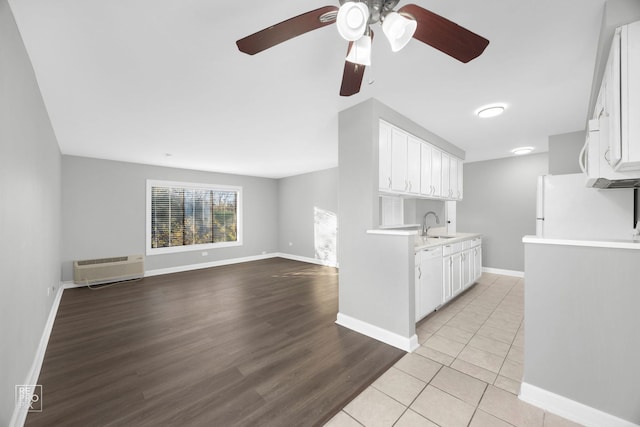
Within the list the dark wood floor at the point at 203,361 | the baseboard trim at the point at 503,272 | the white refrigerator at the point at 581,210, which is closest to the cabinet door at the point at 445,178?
the white refrigerator at the point at 581,210

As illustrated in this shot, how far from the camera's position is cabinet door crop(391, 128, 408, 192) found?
9.26 feet

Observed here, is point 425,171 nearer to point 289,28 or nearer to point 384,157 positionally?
point 384,157

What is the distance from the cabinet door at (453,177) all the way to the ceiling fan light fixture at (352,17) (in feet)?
12.6

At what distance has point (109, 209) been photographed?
495cm

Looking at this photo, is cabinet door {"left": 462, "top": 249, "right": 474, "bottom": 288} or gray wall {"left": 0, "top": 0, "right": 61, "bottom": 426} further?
cabinet door {"left": 462, "top": 249, "right": 474, "bottom": 288}

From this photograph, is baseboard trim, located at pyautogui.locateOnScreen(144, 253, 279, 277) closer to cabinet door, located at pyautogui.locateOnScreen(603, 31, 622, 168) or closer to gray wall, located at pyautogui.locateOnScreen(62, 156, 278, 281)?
gray wall, located at pyautogui.locateOnScreen(62, 156, 278, 281)

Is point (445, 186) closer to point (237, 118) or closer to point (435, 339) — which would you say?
point (435, 339)

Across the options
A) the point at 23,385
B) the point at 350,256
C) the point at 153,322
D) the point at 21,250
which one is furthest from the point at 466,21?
the point at 153,322

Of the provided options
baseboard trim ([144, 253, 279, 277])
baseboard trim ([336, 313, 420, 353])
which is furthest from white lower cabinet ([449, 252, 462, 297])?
baseboard trim ([144, 253, 279, 277])

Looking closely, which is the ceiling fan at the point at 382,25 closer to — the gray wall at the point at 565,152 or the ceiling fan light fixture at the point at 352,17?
the ceiling fan light fixture at the point at 352,17

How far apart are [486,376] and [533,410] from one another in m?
0.37

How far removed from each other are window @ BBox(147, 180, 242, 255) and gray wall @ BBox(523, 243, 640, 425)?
635 centimetres

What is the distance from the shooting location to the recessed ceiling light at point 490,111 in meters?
2.66

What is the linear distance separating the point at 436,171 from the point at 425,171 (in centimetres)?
42
